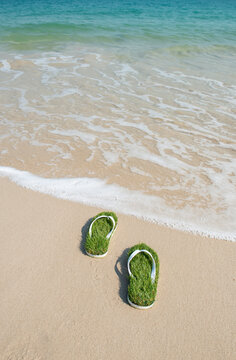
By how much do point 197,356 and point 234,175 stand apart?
3052mm

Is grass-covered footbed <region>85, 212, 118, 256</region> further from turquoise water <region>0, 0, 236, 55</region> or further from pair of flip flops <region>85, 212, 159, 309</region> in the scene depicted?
turquoise water <region>0, 0, 236, 55</region>

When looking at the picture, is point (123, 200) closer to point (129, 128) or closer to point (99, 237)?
point (99, 237)

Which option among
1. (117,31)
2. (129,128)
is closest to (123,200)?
(129,128)

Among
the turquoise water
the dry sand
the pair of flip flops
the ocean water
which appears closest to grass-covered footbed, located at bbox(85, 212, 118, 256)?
the pair of flip flops

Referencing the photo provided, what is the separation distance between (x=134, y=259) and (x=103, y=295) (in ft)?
1.64

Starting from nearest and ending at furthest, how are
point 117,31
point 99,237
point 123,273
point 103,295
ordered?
point 103,295 → point 123,273 → point 99,237 → point 117,31

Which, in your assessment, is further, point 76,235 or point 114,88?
point 114,88

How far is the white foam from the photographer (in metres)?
3.61

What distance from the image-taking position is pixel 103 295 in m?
2.78

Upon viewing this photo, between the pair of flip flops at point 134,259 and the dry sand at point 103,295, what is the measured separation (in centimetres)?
10

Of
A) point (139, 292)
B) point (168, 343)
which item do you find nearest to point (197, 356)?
point (168, 343)

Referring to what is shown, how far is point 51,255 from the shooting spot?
10.4ft

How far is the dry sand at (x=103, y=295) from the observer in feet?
7.85

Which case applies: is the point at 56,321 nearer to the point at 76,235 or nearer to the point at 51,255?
the point at 51,255
